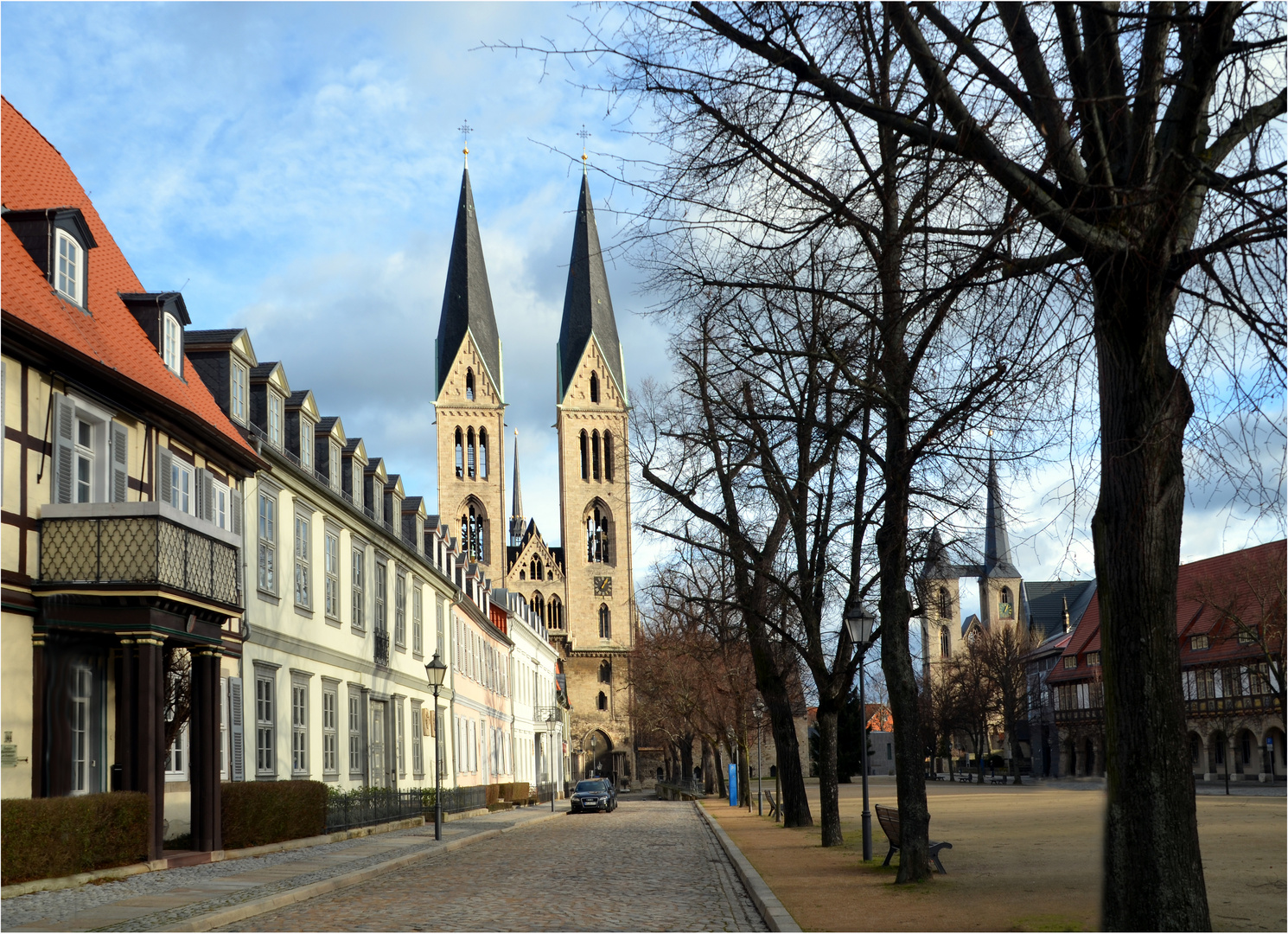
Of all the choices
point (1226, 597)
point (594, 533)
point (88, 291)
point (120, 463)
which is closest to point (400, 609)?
point (88, 291)

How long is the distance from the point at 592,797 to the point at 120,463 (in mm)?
33850

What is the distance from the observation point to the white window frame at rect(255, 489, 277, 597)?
940 inches

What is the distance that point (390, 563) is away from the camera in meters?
34.9

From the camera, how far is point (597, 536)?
366 ft

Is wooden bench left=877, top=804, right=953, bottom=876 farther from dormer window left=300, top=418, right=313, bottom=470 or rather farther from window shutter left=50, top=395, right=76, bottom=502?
dormer window left=300, top=418, right=313, bottom=470

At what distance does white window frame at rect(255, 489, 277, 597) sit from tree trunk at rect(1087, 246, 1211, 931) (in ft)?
59.4

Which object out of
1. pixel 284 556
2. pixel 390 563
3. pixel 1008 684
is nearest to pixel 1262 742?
pixel 1008 684

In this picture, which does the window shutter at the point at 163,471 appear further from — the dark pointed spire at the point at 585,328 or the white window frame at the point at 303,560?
the dark pointed spire at the point at 585,328

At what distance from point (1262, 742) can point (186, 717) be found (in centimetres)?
5989

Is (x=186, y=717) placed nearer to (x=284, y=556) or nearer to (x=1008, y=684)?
(x=284, y=556)

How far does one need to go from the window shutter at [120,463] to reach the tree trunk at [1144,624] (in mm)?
14126

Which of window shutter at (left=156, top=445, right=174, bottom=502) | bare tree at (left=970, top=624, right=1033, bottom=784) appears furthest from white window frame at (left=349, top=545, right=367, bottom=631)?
bare tree at (left=970, top=624, right=1033, bottom=784)

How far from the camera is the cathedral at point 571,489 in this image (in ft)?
353

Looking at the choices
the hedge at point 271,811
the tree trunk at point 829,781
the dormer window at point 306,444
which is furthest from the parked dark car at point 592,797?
the tree trunk at point 829,781
